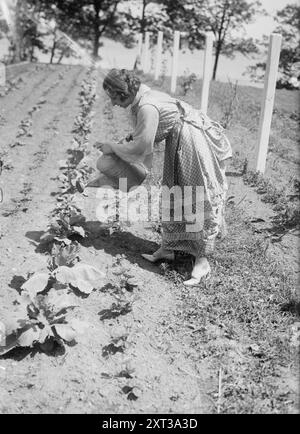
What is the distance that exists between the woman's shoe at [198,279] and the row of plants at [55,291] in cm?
65

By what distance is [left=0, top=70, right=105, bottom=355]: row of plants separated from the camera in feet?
10.5

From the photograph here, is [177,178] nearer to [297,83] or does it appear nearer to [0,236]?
[297,83]

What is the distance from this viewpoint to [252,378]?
306 cm

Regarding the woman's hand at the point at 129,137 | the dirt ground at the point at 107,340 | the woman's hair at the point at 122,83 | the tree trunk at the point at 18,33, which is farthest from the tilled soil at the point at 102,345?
the tree trunk at the point at 18,33

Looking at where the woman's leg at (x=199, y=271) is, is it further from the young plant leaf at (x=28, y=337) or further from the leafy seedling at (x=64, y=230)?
the young plant leaf at (x=28, y=337)

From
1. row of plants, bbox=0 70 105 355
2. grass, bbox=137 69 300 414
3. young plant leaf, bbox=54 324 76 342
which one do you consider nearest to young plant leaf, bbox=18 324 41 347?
row of plants, bbox=0 70 105 355

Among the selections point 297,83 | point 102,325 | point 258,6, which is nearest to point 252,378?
point 102,325

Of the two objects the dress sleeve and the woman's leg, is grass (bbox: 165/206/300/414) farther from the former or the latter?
the dress sleeve

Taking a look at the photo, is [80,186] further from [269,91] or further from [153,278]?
[269,91]

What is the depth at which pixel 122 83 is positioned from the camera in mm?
3758
